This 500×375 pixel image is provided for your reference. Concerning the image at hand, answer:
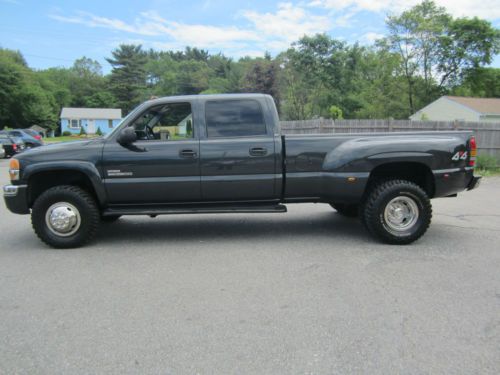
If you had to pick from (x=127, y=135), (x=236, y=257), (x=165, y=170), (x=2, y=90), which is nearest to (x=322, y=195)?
(x=236, y=257)

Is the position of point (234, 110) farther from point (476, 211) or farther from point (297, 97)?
point (297, 97)

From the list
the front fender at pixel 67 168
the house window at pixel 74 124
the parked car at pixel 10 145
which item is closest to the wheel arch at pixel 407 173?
the front fender at pixel 67 168

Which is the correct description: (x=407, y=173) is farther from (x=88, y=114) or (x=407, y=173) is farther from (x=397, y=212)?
(x=88, y=114)

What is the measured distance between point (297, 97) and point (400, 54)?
45.3ft

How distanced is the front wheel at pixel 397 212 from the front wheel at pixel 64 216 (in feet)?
11.9

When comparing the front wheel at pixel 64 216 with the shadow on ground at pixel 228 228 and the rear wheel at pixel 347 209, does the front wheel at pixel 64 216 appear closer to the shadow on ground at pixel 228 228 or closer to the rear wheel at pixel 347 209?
the shadow on ground at pixel 228 228

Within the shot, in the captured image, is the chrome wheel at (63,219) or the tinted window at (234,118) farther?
the tinted window at (234,118)

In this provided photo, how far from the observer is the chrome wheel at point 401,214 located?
17.3ft

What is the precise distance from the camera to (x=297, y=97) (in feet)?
160

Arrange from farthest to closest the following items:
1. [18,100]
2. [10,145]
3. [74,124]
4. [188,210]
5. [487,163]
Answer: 1. [74,124]
2. [18,100]
3. [10,145]
4. [487,163]
5. [188,210]

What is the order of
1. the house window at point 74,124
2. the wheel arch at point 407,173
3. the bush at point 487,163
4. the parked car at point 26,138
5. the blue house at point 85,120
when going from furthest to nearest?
1. the house window at point 74,124
2. the blue house at point 85,120
3. the parked car at point 26,138
4. the bush at point 487,163
5. the wheel arch at point 407,173

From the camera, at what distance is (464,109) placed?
112ft

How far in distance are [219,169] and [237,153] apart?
31 cm

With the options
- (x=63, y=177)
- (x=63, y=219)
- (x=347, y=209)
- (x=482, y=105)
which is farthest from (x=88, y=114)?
(x=347, y=209)
